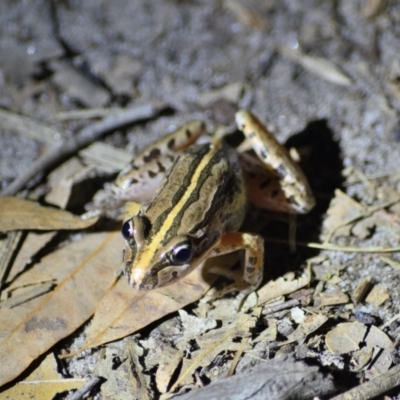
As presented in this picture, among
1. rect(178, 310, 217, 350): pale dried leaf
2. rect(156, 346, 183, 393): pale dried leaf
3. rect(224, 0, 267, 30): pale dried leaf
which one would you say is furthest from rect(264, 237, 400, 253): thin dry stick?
rect(224, 0, 267, 30): pale dried leaf

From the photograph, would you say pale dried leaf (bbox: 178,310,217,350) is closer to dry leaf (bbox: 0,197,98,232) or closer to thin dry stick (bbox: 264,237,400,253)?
thin dry stick (bbox: 264,237,400,253)

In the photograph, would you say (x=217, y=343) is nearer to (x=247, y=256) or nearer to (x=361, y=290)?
(x=247, y=256)

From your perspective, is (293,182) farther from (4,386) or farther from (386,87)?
(4,386)

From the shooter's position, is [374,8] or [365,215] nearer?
[365,215]

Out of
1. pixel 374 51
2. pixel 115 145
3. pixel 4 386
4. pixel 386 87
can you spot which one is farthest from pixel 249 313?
pixel 374 51

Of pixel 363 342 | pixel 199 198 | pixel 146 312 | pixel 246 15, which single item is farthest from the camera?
pixel 246 15

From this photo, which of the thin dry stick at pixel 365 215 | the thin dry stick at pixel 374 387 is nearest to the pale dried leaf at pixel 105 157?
the thin dry stick at pixel 365 215

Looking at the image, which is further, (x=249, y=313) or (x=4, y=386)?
(x=249, y=313)

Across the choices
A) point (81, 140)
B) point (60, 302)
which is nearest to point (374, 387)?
point (60, 302)
